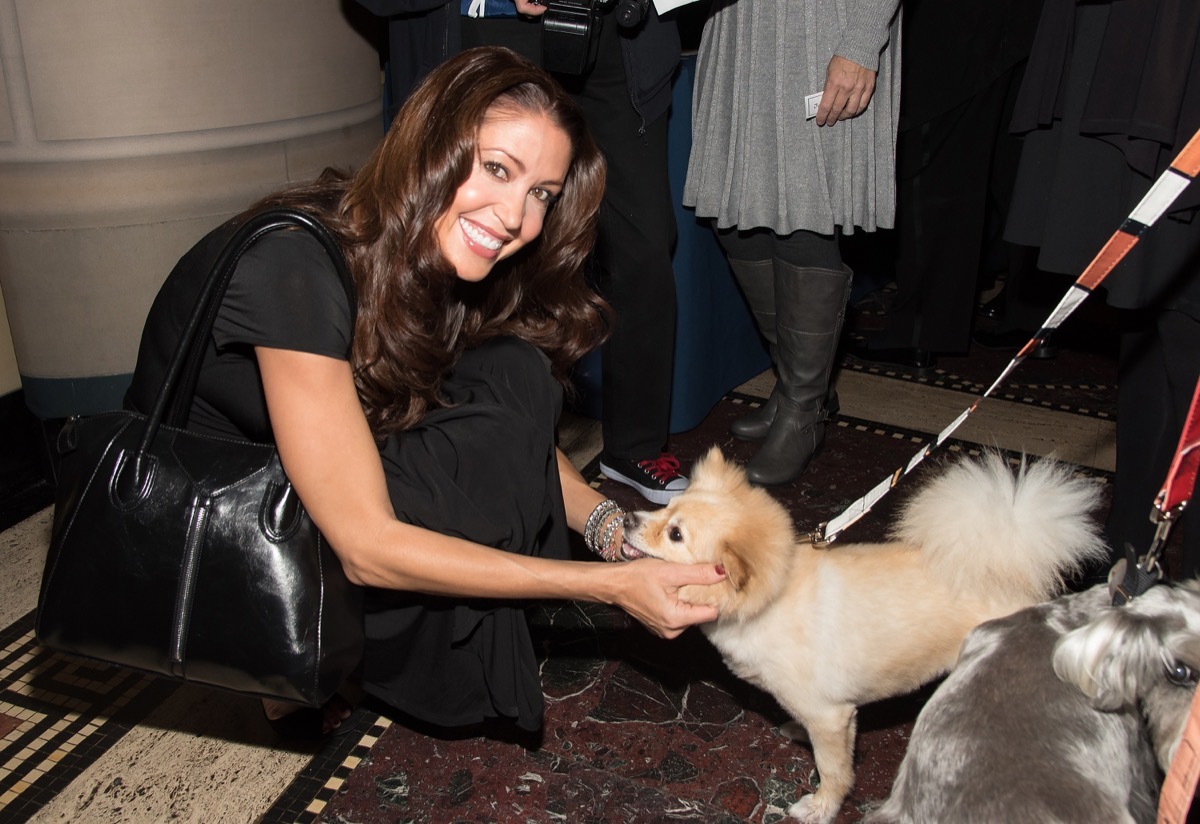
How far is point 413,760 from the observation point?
2.08 meters

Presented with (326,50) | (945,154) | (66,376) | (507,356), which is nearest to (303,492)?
(507,356)

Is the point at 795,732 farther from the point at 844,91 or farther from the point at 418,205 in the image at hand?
the point at 844,91

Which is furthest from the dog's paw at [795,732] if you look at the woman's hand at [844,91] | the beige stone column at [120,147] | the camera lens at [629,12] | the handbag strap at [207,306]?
the beige stone column at [120,147]

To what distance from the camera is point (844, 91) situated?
2.61 m

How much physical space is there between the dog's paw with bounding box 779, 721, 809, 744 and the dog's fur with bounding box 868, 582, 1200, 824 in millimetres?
694

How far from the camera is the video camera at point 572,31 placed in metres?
2.41

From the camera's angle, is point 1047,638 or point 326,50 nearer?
point 1047,638

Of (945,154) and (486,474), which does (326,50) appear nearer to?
(486,474)

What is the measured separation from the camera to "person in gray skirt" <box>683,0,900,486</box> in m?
2.63

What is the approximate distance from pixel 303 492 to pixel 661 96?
63.7 inches

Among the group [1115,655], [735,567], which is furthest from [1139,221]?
[735,567]

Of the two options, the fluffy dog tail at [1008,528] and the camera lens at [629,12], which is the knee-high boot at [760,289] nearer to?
the camera lens at [629,12]

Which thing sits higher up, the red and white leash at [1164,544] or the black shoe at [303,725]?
the red and white leash at [1164,544]

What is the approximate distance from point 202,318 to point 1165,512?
52.9 inches
